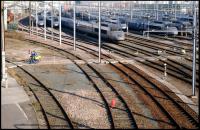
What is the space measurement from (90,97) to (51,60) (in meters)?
13.2

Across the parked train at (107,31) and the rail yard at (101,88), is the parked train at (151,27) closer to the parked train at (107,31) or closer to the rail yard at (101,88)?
the parked train at (107,31)

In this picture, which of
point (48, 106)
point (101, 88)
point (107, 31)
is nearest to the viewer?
point (48, 106)

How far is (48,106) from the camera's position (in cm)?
1836

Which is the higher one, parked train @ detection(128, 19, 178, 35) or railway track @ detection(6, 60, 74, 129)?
parked train @ detection(128, 19, 178, 35)

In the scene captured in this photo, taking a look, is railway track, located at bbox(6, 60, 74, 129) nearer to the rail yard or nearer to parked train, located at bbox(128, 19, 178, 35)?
the rail yard

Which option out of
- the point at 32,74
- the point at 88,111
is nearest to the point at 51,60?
the point at 32,74

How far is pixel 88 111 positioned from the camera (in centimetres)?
1733

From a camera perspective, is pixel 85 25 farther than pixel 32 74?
Yes

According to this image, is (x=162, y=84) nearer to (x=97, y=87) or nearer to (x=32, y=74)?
(x=97, y=87)

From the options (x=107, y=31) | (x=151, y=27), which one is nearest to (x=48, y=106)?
(x=107, y=31)

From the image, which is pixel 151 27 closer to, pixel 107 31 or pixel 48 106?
pixel 107 31

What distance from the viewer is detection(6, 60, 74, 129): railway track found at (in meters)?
15.6

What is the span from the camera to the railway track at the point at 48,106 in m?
15.6

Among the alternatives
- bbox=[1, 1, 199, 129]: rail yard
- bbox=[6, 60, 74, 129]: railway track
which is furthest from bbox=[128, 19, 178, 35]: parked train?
bbox=[6, 60, 74, 129]: railway track
